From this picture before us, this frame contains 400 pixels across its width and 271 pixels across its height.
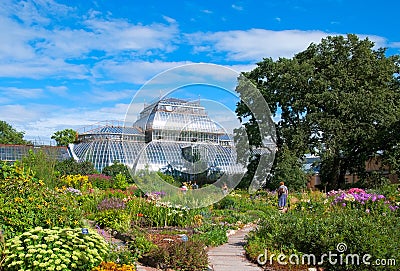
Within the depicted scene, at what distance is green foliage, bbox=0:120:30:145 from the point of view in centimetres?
5412

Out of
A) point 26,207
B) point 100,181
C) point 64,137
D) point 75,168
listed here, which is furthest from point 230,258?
point 64,137

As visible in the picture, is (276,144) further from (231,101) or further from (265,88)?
(231,101)

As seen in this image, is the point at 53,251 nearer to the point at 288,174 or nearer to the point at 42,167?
the point at 42,167

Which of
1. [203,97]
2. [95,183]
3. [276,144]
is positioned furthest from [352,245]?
[276,144]

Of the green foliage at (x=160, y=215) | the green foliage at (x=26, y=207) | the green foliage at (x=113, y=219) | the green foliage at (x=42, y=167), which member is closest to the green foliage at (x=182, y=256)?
the green foliage at (x=26, y=207)

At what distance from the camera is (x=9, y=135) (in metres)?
55.0

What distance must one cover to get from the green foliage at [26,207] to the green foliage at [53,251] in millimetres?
514

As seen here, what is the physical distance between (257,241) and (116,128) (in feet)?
107

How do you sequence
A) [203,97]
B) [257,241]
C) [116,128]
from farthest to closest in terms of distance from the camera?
[116,128], [203,97], [257,241]

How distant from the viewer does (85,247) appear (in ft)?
18.5

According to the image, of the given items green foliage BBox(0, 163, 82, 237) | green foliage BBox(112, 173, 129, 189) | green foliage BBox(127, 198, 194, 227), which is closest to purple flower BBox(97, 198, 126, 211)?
green foliage BBox(127, 198, 194, 227)

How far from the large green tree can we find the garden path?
16.2 metres

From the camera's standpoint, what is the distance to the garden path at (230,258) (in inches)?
270

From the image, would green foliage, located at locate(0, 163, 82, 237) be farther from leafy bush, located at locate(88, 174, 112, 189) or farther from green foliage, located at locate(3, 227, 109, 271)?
leafy bush, located at locate(88, 174, 112, 189)
